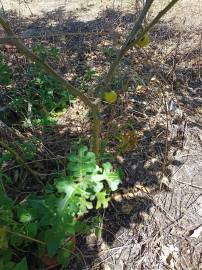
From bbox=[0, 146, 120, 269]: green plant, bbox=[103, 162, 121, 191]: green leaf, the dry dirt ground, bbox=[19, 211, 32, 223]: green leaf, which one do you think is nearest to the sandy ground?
the dry dirt ground

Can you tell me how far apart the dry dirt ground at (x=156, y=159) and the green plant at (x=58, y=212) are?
408 millimetres

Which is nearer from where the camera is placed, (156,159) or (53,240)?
(53,240)

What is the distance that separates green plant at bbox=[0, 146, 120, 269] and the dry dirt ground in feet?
1.34

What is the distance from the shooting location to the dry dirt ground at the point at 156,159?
92.8 inches

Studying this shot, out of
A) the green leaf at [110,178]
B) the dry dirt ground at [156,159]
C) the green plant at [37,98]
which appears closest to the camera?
the green leaf at [110,178]

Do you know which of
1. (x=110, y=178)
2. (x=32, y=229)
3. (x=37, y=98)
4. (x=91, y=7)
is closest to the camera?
(x=32, y=229)

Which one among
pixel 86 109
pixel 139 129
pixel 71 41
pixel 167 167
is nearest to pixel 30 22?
pixel 71 41

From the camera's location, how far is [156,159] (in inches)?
118

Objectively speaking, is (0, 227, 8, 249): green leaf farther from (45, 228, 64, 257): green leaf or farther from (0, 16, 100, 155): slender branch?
(0, 16, 100, 155): slender branch

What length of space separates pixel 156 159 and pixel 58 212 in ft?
4.38

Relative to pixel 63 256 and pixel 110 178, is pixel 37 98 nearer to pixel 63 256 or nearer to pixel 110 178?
pixel 110 178

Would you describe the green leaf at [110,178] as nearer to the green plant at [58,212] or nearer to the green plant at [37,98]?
the green plant at [58,212]

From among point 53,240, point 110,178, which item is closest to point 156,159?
point 110,178

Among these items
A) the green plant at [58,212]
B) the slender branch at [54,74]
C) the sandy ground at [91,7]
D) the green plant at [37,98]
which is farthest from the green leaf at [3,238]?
the sandy ground at [91,7]
